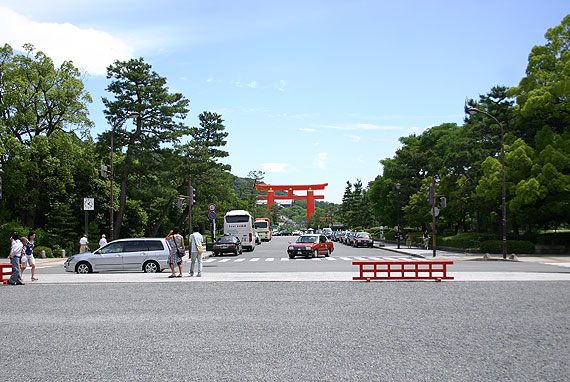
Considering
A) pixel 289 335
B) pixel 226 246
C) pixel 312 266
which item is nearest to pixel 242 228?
pixel 226 246

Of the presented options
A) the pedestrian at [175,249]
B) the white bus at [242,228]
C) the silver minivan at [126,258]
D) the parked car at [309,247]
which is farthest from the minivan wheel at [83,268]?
the white bus at [242,228]

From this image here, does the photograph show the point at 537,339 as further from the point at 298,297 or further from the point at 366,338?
the point at 298,297

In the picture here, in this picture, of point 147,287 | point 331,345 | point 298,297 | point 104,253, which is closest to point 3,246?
point 104,253

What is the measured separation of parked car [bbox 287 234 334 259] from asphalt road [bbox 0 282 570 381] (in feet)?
62.6

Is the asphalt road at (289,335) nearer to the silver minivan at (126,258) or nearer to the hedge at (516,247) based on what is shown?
the silver minivan at (126,258)

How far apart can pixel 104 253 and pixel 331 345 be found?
1514 centimetres

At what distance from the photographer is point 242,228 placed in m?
45.8

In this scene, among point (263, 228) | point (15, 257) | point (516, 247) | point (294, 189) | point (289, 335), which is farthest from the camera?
point (294, 189)

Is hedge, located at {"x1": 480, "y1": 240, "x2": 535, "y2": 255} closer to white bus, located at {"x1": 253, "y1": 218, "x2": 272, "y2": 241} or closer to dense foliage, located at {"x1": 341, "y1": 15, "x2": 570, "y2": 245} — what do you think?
dense foliage, located at {"x1": 341, "y1": 15, "x2": 570, "y2": 245}

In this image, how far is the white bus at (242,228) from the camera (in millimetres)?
45531

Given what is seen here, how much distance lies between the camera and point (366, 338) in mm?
8312

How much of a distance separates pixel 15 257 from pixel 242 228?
3027 cm

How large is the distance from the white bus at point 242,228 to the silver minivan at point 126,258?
2469cm

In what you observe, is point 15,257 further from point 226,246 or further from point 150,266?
point 226,246
